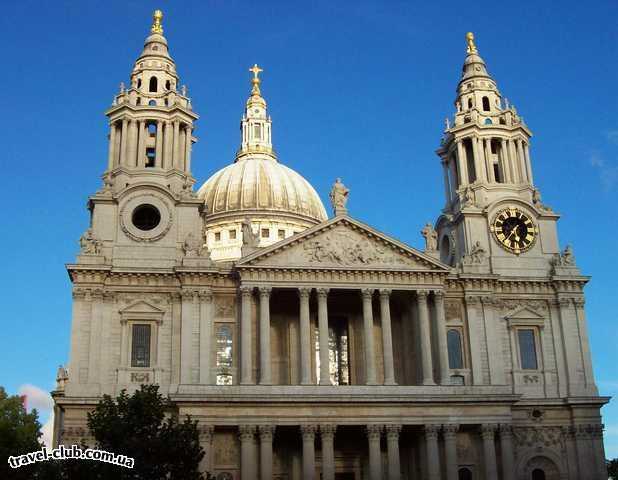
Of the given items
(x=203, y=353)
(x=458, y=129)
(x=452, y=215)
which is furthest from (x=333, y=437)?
(x=458, y=129)

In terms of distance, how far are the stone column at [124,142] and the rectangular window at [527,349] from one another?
2545 centimetres

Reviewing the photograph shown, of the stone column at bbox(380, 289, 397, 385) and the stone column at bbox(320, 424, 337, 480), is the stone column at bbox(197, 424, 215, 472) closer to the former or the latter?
the stone column at bbox(320, 424, 337, 480)

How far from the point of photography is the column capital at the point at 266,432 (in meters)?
44.5

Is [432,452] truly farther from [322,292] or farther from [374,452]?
[322,292]

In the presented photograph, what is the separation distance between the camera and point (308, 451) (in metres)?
44.5

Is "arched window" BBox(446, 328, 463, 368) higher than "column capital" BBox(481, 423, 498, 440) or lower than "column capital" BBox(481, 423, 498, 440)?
higher

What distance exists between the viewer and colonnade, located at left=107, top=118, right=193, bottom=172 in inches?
2105

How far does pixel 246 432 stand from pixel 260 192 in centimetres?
3387

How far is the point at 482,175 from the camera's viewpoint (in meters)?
56.7

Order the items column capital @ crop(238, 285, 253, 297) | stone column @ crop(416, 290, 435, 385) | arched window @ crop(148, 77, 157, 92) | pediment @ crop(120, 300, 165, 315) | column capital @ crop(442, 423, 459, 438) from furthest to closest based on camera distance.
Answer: arched window @ crop(148, 77, 157, 92)
pediment @ crop(120, 300, 165, 315)
column capital @ crop(238, 285, 253, 297)
stone column @ crop(416, 290, 435, 385)
column capital @ crop(442, 423, 459, 438)

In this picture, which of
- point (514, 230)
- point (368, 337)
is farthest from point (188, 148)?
point (514, 230)

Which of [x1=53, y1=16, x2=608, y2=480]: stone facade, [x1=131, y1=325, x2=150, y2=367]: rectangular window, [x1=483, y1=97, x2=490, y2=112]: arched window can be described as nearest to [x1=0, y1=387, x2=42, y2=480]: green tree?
[x1=53, y1=16, x2=608, y2=480]: stone facade

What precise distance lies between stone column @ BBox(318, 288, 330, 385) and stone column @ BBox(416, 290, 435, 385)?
5.25 m

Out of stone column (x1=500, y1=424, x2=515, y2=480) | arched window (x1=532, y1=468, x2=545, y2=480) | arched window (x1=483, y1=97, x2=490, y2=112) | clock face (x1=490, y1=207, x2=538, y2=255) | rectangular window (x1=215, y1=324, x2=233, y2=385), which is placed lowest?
arched window (x1=532, y1=468, x2=545, y2=480)
